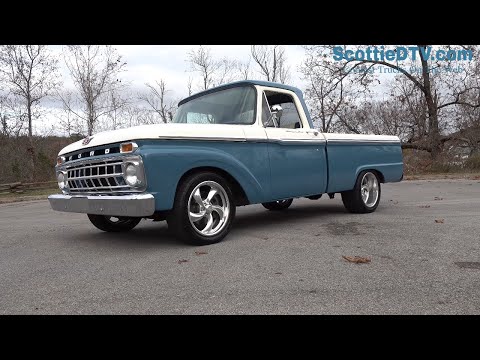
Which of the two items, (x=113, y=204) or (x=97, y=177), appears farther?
(x=97, y=177)

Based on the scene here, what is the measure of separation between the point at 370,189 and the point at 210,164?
3894mm

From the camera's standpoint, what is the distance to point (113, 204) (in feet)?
13.3

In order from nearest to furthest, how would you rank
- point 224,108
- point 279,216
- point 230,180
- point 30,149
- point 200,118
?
1. point 230,180
2. point 224,108
3. point 200,118
4. point 279,216
5. point 30,149

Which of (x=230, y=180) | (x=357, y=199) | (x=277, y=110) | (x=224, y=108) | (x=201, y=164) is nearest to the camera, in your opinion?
(x=201, y=164)

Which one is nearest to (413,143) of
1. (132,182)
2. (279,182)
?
(279,182)

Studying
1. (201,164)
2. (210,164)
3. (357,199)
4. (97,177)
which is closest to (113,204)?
(97,177)

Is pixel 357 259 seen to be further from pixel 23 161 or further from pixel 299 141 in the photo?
pixel 23 161

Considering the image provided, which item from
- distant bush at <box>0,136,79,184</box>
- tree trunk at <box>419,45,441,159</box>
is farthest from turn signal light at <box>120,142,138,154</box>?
distant bush at <box>0,136,79,184</box>

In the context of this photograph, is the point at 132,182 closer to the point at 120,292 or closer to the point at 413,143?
the point at 120,292

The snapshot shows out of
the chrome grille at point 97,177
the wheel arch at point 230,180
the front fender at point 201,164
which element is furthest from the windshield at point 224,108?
the chrome grille at point 97,177

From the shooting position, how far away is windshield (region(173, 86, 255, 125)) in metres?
5.28

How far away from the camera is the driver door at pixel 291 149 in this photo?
530 cm

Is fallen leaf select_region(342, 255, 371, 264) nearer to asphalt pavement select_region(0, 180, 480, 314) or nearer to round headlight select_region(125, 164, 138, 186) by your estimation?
asphalt pavement select_region(0, 180, 480, 314)

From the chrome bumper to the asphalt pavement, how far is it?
471 mm
